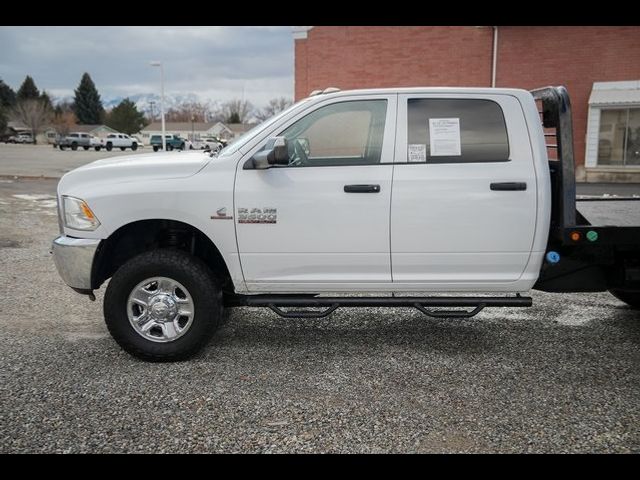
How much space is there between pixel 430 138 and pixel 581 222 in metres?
1.46

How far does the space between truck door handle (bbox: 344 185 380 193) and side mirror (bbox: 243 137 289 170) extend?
1.63 ft

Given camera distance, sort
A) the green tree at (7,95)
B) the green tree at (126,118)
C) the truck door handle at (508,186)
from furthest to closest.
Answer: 1. the green tree at (126,118)
2. the green tree at (7,95)
3. the truck door handle at (508,186)

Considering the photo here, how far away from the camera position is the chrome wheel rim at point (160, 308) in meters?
4.24

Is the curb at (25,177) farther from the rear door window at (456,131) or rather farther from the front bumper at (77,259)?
the rear door window at (456,131)

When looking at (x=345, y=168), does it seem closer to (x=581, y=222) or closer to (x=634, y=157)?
(x=581, y=222)

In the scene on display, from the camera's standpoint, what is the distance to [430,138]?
423 cm

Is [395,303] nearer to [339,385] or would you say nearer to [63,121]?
[339,385]

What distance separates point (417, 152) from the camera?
4207 mm

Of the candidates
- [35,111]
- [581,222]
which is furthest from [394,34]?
[35,111]

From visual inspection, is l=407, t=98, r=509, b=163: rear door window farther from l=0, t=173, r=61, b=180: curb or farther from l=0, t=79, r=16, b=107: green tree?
l=0, t=79, r=16, b=107: green tree

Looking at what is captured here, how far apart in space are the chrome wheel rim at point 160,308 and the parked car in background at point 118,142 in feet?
204

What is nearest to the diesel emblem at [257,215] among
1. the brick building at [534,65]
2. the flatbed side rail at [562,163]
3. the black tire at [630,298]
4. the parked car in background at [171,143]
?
the flatbed side rail at [562,163]

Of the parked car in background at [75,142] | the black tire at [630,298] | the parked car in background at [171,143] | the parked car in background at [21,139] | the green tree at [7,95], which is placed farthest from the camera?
the green tree at [7,95]

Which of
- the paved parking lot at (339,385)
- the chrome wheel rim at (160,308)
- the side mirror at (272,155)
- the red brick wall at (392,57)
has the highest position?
the red brick wall at (392,57)
